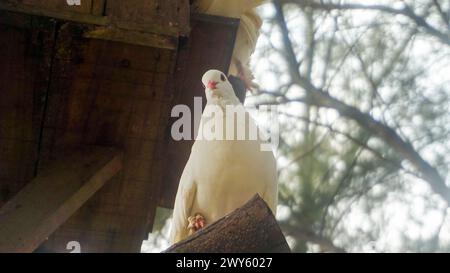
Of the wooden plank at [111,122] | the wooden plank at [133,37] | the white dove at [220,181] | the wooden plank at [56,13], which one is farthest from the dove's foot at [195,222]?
the wooden plank at [56,13]

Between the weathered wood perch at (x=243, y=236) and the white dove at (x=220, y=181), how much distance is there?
56 cm

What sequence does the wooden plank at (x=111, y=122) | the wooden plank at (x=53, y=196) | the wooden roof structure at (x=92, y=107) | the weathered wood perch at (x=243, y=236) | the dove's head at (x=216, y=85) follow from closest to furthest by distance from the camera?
the weathered wood perch at (x=243, y=236)
the wooden plank at (x=53, y=196)
the wooden roof structure at (x=92, y=107)
the wooden plank at (x=111, y=122)
the dove's head at (x=216, y=85)

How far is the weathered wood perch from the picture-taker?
148 cm

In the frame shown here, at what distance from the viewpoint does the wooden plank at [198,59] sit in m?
2.29

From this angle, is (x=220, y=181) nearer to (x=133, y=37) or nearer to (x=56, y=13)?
(x=133, y=37)

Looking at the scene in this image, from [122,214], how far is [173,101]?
398 mm

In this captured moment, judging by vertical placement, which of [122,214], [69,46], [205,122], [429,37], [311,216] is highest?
[429,37]

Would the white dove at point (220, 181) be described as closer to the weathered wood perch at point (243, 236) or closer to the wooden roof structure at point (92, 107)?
the wooden roof structure at point (92, 107)

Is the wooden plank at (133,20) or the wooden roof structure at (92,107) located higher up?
the wooden plank at (133,20)

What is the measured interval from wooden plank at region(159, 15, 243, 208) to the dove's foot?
346 millimetres

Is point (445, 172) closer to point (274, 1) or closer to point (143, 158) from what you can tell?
point (274, 1)

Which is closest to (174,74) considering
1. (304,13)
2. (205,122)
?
(205,122)

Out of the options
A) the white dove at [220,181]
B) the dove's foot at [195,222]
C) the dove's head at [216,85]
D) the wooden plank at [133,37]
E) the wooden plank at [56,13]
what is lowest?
the dove's foot at [195,222]

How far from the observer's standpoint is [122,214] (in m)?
2.36
